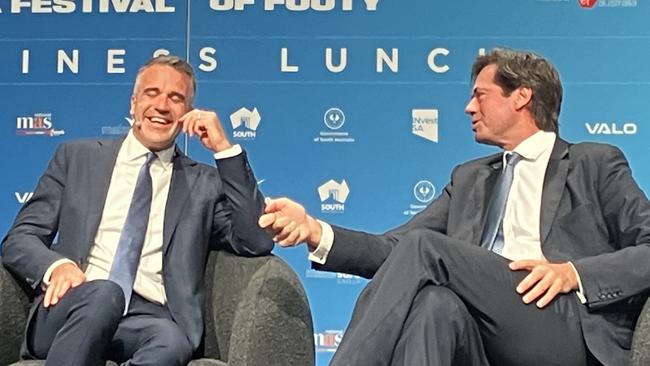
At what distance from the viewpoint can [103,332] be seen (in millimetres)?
2254

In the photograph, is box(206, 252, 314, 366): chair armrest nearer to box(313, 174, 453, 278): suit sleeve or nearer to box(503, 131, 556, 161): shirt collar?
box(313, 174, 453, 278): suit sleeve

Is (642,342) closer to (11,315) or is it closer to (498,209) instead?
(498,209)

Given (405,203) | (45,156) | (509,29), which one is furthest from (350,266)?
(45,156)

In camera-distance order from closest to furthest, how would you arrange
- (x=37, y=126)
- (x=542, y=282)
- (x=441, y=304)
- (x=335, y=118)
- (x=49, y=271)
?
(x=441, y=304) → (x=542, y=282) → (x=49, y=271) → (x=335, y=118) → (x=37, y=126)

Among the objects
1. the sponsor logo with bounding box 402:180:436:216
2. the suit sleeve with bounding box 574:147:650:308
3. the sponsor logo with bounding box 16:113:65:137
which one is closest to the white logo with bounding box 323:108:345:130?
the sponsor logo with bounding box 402:180:436:216

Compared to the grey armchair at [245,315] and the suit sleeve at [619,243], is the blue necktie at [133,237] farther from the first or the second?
the suit sleeve at [619,243]

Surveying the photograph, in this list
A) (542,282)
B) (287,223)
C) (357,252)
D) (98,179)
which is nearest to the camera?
(542,282)

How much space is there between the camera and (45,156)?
401 centimetres

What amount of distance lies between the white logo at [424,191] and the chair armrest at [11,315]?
68.0 inches

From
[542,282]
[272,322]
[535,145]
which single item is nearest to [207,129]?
[272,322]

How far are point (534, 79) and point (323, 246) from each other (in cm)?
77

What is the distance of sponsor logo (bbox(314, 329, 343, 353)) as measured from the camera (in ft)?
12.6

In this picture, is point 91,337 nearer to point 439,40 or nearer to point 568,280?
point 568,280

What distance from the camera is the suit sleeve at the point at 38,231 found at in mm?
2492
